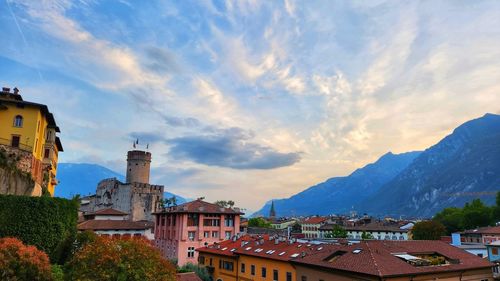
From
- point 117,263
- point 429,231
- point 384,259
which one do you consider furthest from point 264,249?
point 429,231

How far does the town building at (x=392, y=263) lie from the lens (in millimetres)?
31531

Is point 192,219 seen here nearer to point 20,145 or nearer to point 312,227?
point 20,145

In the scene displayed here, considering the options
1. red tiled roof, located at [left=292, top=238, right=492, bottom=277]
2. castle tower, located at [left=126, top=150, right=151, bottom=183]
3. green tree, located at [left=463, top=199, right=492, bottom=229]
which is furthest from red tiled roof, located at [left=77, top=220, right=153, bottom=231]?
green tree, located at [left=463, top=199, right=492, bottom=229]

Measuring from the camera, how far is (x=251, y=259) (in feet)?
162

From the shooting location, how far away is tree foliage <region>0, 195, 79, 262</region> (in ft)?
111

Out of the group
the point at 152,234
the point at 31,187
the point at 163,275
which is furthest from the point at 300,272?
the point at 152,234

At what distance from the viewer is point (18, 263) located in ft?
70.2

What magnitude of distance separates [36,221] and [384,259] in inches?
1334

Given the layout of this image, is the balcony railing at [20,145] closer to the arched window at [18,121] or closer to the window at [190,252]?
the arched window at [18,121]

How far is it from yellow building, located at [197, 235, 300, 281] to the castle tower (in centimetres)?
5281

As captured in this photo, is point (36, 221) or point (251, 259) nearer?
point (36, 221)

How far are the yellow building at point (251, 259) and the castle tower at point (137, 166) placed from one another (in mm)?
52805

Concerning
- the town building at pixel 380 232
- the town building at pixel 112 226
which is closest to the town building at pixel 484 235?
the town building at pixel 380 232

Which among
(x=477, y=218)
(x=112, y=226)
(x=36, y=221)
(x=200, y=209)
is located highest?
(x=200, y=209)
